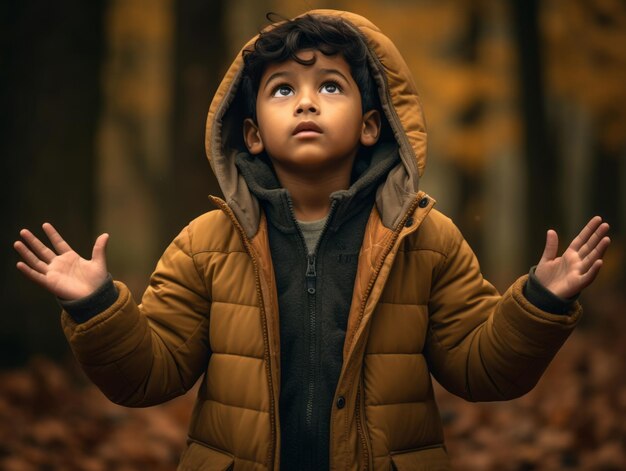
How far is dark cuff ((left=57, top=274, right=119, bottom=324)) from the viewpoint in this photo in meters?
3.06

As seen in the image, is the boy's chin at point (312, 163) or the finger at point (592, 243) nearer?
the finger at point (592, 243)

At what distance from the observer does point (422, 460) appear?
3221mm

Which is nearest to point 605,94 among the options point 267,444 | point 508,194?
point 267,444

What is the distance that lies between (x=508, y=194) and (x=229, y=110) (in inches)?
1360

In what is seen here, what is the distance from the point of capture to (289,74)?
3348 mm

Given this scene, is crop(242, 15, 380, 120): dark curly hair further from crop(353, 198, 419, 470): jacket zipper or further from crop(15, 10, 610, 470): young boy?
crop(353, 198, 419, 470): jacket zipper

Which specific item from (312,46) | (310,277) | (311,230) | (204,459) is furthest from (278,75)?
(204,459)

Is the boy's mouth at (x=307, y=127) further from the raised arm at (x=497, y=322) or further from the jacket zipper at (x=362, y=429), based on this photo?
the jacket zipper at (x=362, y=429)

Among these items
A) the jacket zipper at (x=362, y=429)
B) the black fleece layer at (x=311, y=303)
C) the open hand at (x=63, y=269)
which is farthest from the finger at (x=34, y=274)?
the jacket zipper at (x=362, y=429)

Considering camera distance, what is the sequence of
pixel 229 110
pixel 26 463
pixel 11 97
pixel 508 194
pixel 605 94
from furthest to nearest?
pixel 508 194 < pixel 605 94 < pixel 11 97 < pixel 26 463 < pixel 229 110

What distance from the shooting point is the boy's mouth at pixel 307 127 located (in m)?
3.24

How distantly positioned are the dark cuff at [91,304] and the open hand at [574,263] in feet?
4.93

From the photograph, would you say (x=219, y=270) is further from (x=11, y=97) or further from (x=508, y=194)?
(x=508, y=194)

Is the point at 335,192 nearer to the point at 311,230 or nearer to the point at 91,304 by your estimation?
the point at 311,230
